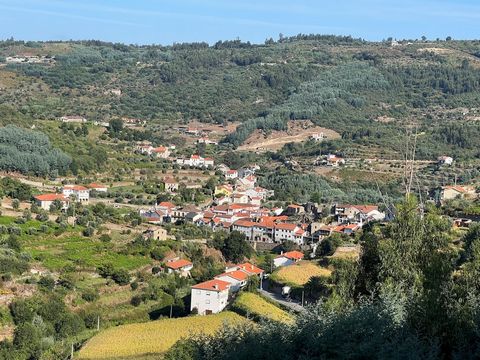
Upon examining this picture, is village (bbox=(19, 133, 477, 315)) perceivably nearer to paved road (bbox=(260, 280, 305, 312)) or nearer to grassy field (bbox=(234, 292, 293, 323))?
paved road (bbox=(260, 280, 305, 312))

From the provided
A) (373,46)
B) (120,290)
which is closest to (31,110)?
(120,290)

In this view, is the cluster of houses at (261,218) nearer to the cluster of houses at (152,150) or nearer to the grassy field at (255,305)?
the cluster of houses at (152,150)

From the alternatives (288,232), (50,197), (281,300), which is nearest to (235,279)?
(281,300)

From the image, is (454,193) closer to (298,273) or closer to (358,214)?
(358,214)

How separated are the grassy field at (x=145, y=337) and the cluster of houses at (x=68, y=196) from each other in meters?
20.6

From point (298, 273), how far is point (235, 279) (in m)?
3.13

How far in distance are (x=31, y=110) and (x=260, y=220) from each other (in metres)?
40.6

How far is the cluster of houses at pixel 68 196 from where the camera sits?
45.3 m

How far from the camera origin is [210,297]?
30328mm

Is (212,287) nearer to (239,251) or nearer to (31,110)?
(239,251)

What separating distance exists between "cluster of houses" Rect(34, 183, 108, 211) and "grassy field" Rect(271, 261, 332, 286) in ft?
59.3

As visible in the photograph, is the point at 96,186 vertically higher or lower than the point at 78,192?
lower

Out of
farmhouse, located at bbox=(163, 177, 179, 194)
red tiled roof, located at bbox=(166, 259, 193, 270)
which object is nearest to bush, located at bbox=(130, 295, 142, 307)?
red tiled roof, located at bbox=(166, 259, 193, 270)

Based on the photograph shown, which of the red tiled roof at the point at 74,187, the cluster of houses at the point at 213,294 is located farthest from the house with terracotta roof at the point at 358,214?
the red tiled roof at the point at 74,187
